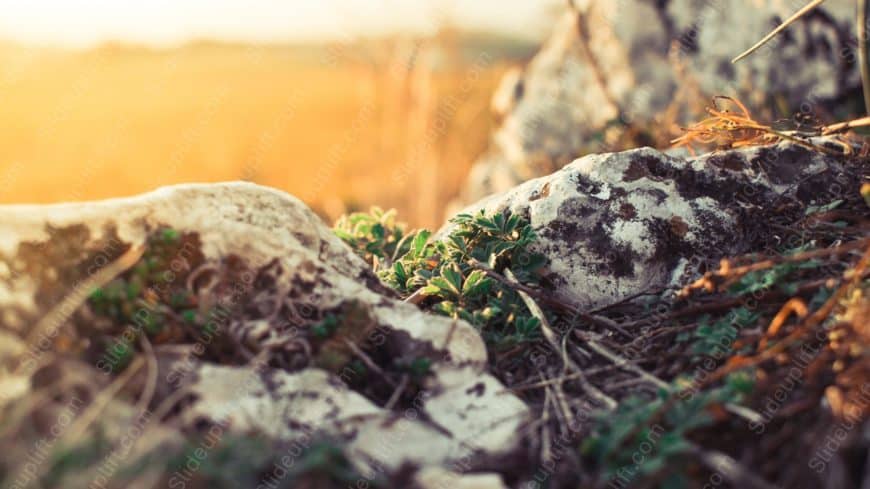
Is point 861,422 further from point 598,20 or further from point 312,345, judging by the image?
point 598,20

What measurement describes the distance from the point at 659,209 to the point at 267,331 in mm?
1668

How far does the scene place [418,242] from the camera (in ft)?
10.9

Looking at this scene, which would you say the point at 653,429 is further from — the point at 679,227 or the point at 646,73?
the point at 646,73

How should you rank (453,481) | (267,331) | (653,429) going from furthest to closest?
(267,331) → (653,429) → (453,481)

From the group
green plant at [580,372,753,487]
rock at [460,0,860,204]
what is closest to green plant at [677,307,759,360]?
green plant at [580,372,753,487]

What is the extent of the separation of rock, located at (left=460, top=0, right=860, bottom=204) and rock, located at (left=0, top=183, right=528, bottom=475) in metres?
4.47

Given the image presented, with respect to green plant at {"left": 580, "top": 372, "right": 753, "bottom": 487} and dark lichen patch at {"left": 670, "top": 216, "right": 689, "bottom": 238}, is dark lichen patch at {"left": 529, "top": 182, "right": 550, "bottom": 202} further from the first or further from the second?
green plant at {"left": 580, "top": 372, "right": 753, "bottom": 487}

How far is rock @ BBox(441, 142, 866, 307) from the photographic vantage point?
9.78 ft

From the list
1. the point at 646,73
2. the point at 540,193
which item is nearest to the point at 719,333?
the point at 540,193

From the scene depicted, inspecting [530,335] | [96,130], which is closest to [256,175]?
[96,130]

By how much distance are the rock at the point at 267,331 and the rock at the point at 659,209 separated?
0.80 metres

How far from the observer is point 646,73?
7488mm

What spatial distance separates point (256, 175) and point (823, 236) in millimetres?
10476

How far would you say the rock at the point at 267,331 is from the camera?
203cm
